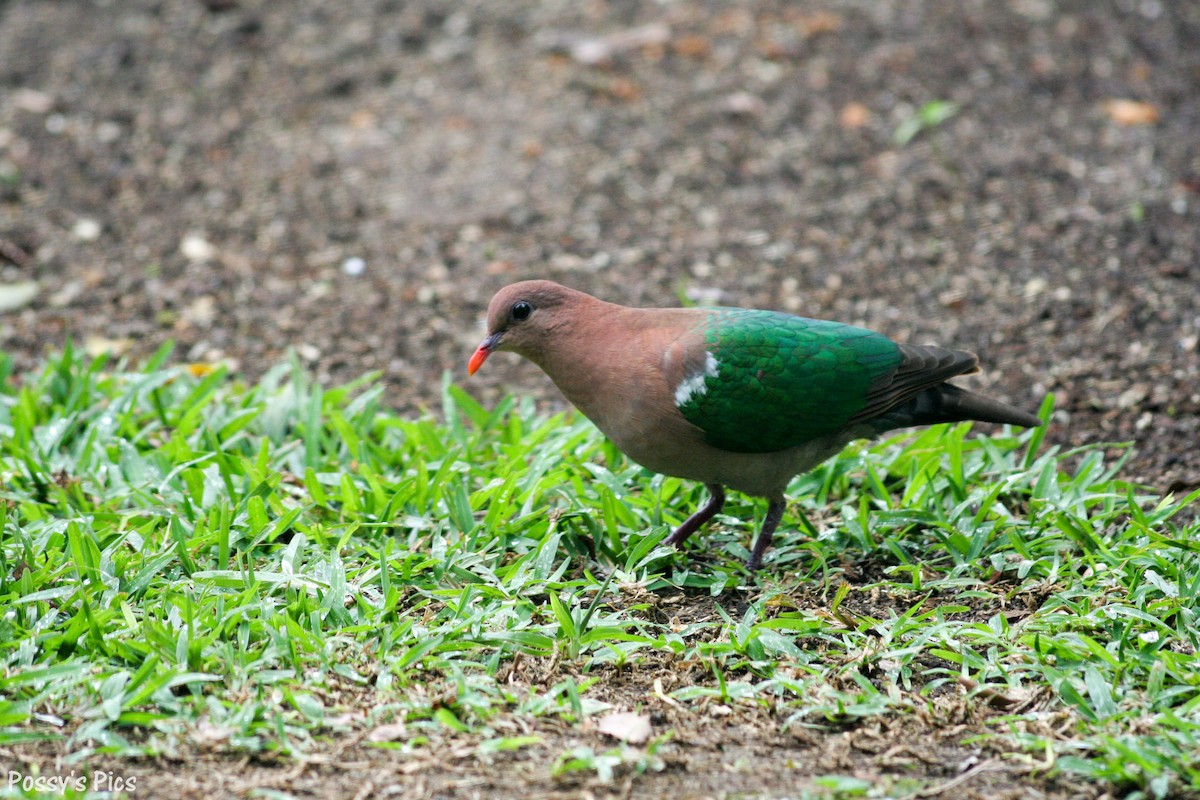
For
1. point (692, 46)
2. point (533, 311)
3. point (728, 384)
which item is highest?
point (692, 46)

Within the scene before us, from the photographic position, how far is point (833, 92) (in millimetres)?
7520

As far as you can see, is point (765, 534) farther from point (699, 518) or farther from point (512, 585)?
point (512, 585)

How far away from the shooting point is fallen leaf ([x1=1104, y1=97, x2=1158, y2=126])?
279 inches

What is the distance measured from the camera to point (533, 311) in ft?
14.1

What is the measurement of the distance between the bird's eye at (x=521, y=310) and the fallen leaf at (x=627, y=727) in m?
1.51

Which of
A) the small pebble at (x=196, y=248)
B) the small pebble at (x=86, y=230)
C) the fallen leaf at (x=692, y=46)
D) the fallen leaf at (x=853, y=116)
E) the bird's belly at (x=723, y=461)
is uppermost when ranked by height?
the fallen leaf at (x=692, y=46)

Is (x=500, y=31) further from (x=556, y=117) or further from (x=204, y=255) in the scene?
(x=204, y=255)

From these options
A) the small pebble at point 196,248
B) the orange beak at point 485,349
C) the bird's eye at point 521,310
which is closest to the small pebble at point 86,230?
the small pebble at point 196,248

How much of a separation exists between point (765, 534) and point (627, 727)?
117 centimetres

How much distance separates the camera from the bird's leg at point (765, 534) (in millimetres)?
4277

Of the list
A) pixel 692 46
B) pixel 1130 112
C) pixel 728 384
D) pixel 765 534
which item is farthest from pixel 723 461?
pixel 692 46

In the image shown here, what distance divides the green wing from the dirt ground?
1.35 metres

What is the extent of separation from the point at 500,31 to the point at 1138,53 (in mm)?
4090

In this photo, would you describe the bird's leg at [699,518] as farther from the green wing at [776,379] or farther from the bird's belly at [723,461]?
the green wing at [776,379]
